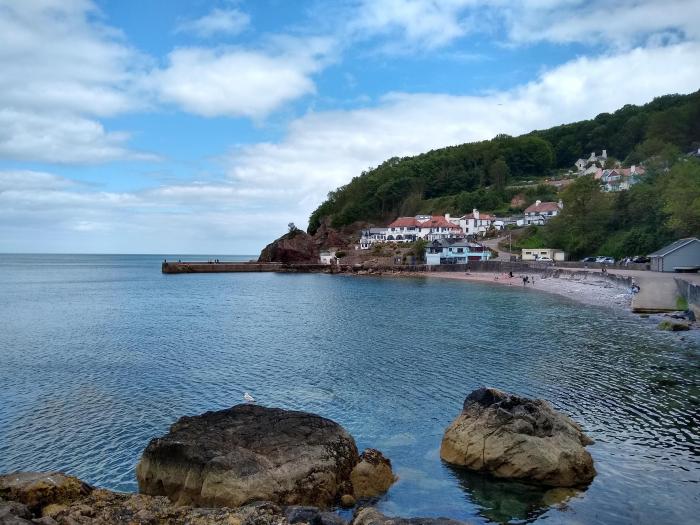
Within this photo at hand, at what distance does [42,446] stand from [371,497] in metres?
12.6

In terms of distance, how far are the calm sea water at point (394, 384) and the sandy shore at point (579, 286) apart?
4.14 metres

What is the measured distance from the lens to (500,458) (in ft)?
51.7

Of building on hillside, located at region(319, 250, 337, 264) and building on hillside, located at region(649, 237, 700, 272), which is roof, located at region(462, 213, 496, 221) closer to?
building on hillside, located at region(319, 250, 337, 264)

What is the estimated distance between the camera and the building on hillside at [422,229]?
135375 millimetres

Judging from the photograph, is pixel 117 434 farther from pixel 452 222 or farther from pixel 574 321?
pixel 452 222

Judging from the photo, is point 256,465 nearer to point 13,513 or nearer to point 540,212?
point 13,513

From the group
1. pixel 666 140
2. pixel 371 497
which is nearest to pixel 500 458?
pixel 371 497

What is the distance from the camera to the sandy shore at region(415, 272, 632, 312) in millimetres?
55312

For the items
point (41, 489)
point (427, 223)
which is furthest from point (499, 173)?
point (41, 489)

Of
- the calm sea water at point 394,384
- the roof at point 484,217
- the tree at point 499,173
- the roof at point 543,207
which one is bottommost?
the calm sea water at point 394,384

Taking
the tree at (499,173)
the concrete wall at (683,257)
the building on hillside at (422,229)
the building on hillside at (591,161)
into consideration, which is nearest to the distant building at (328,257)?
the building on hillside at (422,229)

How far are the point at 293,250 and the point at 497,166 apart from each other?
72.8m

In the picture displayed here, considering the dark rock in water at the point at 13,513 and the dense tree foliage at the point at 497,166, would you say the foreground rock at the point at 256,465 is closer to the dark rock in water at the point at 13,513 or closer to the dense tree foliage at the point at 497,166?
the dark rock in water at the point at 13,513

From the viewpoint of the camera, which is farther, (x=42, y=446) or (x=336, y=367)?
(x=336, y=367)
